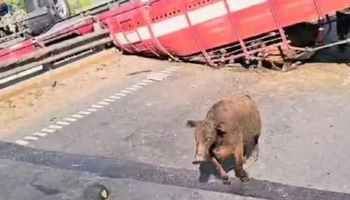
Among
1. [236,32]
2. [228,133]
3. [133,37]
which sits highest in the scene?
[133,37]

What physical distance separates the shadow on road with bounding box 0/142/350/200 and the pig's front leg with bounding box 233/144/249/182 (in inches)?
2.6

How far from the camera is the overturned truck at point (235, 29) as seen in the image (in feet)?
35.9

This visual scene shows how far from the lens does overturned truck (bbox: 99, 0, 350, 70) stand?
1093cm

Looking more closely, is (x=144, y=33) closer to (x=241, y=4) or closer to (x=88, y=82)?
(x=88, y=82)

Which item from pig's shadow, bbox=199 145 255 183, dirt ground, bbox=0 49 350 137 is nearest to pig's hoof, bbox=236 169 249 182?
pig's shadow, bbox=199 145 255 183

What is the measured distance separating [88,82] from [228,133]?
543cm

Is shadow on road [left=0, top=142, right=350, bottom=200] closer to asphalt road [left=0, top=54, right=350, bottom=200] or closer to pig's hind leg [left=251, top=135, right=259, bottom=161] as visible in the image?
asphalt road [left=0, top=54, right=350, bottom=200]

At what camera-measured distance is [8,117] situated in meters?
10.3

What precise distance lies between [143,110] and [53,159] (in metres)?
2.06

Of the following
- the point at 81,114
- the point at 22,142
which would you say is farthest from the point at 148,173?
the point at 81,114

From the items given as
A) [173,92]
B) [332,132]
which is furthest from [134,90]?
[332,132]

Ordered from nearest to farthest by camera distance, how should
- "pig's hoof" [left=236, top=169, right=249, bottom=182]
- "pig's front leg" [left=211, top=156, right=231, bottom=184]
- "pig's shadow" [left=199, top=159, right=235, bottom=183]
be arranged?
1. "pig's front leg" [left=211, top=156, right=231, bottom=184]
2. "pig's hoof" [left=236, top=169, right=249, bottom=182]
3. "pig's shadow" [left=199, top=159, right=235, bottom=183]

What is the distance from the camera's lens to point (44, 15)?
14945 mm

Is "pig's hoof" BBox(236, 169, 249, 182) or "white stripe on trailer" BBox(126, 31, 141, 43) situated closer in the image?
"pig's hoof" BBox(236, 169, 249, 182)
